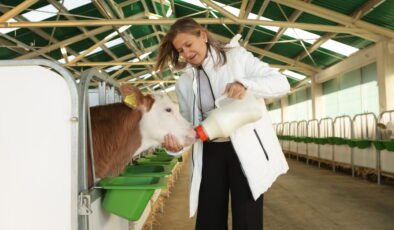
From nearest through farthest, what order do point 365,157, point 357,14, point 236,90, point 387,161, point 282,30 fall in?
point 236,90 < point 387,161 < point 365,157 < point 357,14 < point 282,30

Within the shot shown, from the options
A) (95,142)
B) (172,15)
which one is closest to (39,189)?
(95,142)

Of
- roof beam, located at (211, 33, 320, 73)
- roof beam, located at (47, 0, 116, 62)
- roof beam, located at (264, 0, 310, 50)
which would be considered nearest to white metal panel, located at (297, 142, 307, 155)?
roof beam, located at (211, 33, 320, 73)

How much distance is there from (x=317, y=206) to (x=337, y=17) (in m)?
5.36

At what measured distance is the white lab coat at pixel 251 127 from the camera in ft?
5.92

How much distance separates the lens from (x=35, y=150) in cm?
157

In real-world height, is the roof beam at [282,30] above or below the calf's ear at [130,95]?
above

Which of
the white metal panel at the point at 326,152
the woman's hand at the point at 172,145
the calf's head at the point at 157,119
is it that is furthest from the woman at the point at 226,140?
the white metal panel at the point at 326,152

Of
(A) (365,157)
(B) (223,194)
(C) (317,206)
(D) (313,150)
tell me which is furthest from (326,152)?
(B) (223,194)

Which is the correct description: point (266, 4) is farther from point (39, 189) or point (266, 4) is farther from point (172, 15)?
point (39, 189)

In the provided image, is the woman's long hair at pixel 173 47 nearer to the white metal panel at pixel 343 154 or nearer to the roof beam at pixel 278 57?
the white metal panel at pixel 343 154

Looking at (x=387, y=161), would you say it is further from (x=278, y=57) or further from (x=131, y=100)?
(x=278, y=57)

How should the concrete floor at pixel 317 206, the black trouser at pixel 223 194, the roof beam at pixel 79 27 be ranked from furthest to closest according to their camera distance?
1. the roof beam at pixel 79 27
2. the concrete floor at pixel 317 206
3. the black trouser at pixel 223 194

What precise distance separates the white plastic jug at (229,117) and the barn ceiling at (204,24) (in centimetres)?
626

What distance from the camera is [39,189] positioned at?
157 cm
